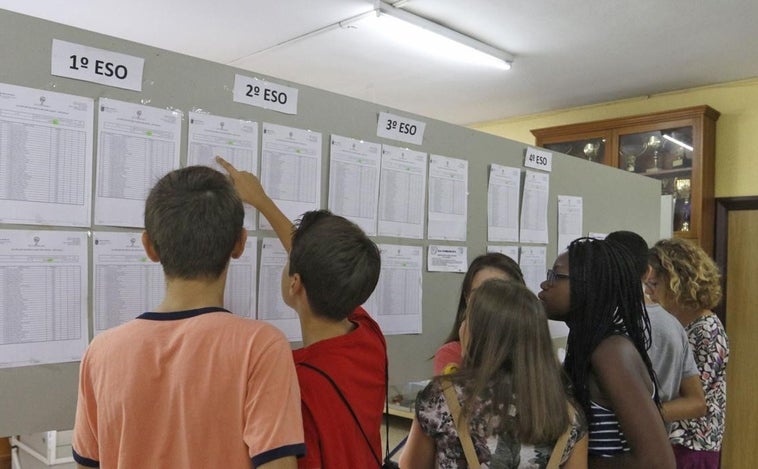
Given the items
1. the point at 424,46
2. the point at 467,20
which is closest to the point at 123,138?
the point at 467,20

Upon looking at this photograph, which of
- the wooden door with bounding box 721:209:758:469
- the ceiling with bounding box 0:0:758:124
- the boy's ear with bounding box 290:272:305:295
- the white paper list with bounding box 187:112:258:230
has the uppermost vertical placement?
the ceiling with bounding box 0:0:758:124

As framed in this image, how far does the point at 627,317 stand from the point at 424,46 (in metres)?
2.48

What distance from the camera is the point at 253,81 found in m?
1.46

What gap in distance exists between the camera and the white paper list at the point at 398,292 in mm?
1768

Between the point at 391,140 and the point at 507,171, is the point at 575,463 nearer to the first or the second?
the point at 391,140

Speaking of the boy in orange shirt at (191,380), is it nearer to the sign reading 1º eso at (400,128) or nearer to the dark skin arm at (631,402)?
the dark skin arm at (631,402)

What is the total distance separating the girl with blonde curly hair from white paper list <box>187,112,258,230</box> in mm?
1646

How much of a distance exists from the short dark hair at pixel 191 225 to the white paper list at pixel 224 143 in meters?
0.43

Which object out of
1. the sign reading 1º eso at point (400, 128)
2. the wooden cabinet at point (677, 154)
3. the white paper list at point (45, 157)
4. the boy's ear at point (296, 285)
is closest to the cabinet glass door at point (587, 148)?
the wooden cabinet at point (677, 154)

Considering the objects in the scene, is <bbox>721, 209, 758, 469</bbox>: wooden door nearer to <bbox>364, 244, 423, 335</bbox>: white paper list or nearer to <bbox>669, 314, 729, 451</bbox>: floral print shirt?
<bbox>669, 314, 729, 451</bbox>: floral print shirt

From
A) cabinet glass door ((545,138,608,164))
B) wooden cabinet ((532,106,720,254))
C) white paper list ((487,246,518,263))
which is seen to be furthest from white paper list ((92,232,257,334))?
cabinet glass door ((545,138,608,164))

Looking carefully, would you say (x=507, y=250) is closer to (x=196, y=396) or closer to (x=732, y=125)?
(x=196, y=396)

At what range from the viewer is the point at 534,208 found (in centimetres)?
231

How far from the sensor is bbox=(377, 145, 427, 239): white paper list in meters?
1.78
